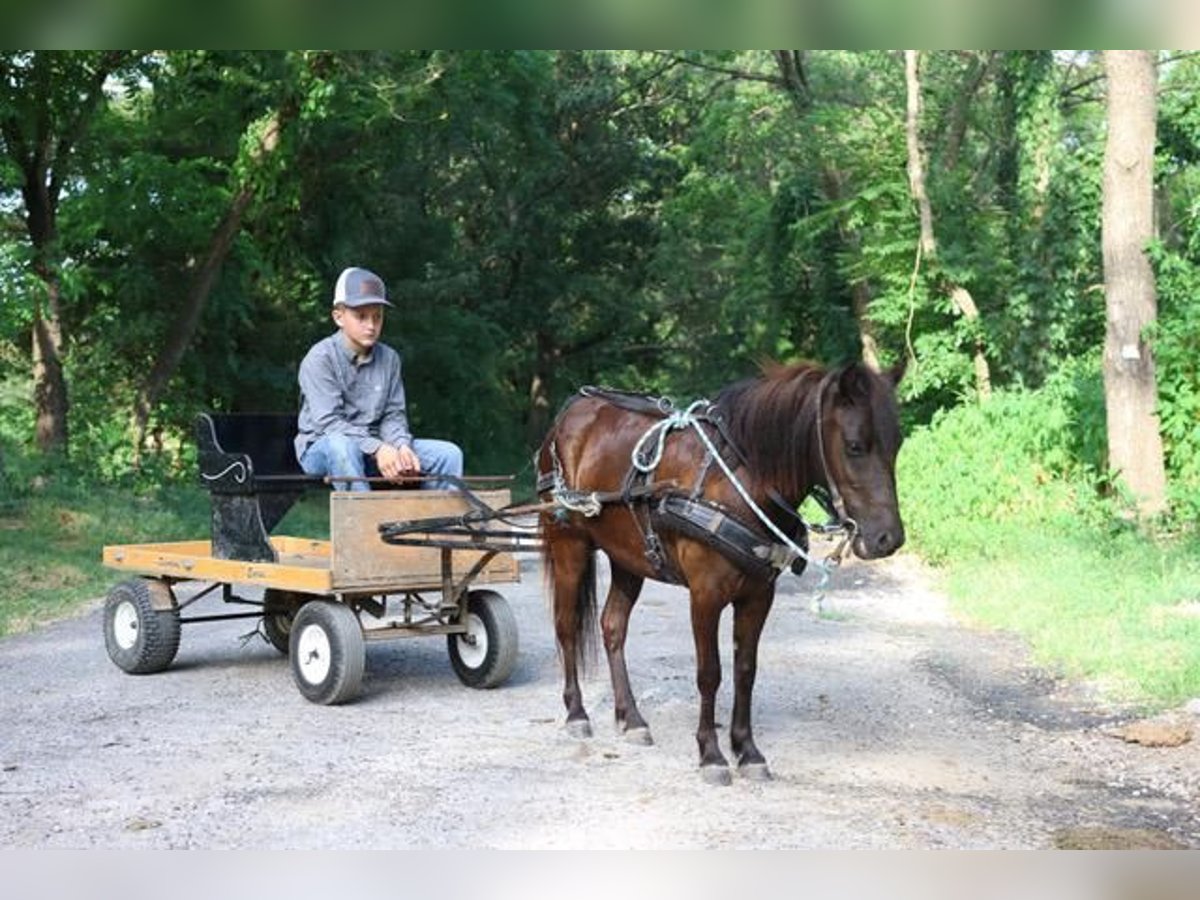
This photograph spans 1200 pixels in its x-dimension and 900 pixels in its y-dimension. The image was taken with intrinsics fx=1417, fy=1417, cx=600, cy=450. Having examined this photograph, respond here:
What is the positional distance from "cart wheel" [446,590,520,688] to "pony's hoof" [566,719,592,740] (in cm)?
105

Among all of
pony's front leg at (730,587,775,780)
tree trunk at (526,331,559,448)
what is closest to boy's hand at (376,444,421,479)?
pony's front leg at (730,587,775,780)

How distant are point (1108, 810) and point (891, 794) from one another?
2.75 feet

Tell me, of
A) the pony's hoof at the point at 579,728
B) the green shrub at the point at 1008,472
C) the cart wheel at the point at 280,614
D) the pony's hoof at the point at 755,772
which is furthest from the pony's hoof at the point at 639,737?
the green shrub at the point at 1008,472

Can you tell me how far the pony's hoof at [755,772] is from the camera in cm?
598

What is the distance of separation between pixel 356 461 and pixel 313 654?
1.06 meters

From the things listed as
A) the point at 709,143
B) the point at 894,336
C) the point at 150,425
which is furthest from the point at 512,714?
the point at 709,143

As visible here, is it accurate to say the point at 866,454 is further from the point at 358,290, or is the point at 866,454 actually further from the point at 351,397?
the point at 351,397

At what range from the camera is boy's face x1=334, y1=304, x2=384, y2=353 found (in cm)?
768

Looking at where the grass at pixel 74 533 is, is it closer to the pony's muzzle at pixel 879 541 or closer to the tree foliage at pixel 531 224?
the tree foliage at pixel 531 224

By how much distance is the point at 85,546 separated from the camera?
15.3 metres

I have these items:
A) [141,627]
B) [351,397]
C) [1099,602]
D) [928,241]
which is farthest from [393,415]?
[928,241]

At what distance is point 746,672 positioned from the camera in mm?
6051

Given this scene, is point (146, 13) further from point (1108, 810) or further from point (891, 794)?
point (1108, 810)

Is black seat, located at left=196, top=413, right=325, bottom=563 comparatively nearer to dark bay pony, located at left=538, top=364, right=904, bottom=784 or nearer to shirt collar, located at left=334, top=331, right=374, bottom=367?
shirt collar, located at left=334, top=331, right=374, bottom=367
